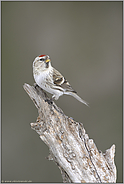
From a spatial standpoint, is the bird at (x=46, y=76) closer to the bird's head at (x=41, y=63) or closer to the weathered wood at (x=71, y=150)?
the bird's head at (x=41, y=63)

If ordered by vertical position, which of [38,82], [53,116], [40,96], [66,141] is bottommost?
[66,141]

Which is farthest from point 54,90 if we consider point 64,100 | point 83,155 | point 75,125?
point 64,100

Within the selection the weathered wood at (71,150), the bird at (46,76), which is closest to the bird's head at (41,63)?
the bird at (46,76)

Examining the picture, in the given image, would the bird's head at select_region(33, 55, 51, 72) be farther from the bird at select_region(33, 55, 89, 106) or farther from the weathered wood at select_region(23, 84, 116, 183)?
the weathered wood at select_region(23, 84, 116, 183)

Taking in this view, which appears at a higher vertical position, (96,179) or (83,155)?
(83,155)

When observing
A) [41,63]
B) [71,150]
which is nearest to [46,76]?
[41,63]

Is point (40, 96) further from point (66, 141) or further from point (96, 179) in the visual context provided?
point (96, 179)

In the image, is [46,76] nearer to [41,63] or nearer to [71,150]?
[41,63]

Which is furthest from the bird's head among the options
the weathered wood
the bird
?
the weathered wood
